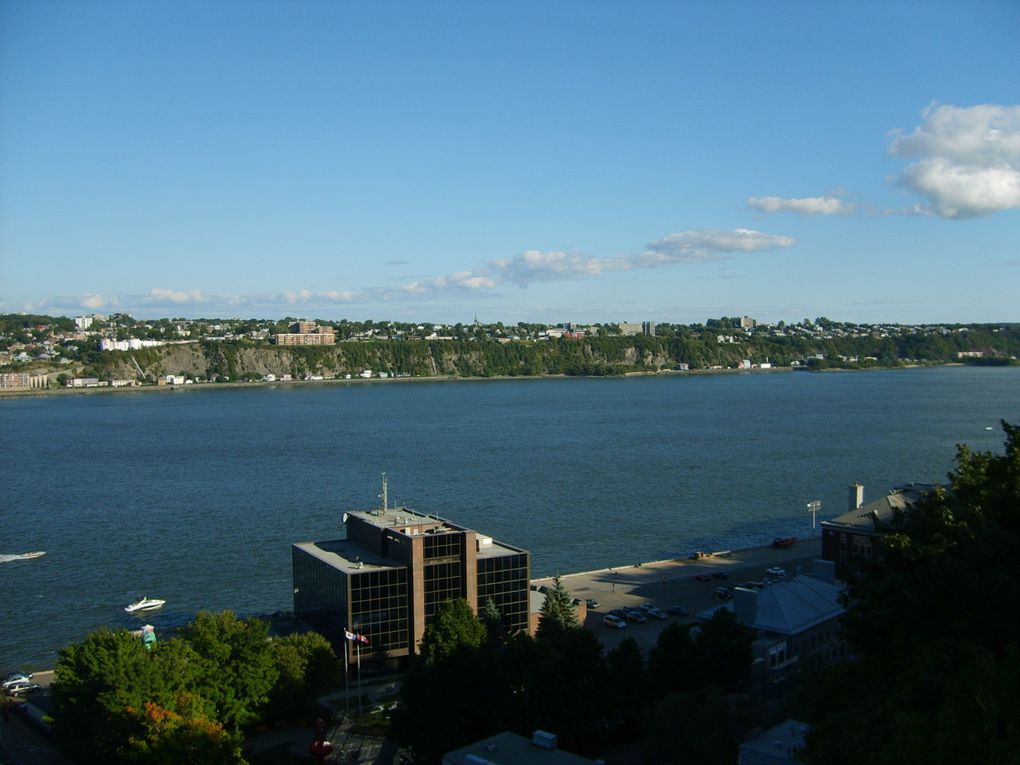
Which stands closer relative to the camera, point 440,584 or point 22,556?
point 440,584

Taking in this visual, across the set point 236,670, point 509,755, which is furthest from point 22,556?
point 509,755

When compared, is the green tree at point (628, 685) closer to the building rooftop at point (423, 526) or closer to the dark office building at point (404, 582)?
the dark office building at point (404, 582)

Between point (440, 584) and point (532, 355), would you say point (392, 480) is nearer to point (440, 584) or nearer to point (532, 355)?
point (440, 584)

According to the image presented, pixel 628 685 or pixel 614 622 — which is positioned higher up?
pixel 628 685

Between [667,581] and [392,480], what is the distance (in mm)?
17704

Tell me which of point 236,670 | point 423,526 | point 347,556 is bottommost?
point 236,670

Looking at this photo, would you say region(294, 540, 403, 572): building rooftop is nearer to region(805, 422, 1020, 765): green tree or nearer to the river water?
the river water

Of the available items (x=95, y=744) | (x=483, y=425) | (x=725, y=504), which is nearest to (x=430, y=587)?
(x=95, y=744)

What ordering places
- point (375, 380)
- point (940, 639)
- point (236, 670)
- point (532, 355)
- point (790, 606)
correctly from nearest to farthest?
point (940, 639) < point (236, 670) < point (790, 606) < point (375, 380) < point (532, 355)

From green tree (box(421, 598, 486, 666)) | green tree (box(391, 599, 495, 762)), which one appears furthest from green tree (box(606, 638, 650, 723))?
green tree (box(421, 598, 486, 666))

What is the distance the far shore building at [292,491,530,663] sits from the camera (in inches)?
618

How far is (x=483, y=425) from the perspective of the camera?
6081 centimetres

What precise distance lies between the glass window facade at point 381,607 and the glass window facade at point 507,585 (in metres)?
1.34

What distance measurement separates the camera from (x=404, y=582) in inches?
628
